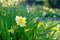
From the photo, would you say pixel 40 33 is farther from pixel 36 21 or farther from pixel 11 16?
pixel 11 16

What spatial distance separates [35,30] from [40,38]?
0.47 ft

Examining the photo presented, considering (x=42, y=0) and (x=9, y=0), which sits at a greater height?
(x=9, y=0)

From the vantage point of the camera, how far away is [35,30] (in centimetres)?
266

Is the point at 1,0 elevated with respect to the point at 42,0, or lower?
elevated

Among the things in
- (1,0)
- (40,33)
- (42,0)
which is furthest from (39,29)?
(42,0)

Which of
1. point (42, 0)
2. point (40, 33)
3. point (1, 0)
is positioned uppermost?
point (1, 0)

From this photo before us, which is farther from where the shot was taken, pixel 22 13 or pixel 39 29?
pixel 22 13

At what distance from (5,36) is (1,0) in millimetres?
707

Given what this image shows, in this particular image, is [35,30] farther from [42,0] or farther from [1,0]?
[42,0]

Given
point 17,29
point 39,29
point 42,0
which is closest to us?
point 17,29

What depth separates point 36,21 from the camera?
278 cm

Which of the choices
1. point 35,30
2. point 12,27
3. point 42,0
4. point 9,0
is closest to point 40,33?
point 35,30

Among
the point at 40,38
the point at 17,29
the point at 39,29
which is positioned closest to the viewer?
the point at 17,29

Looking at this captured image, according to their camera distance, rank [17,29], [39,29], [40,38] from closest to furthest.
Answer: [17,29] → [40,38] → [39,29]
